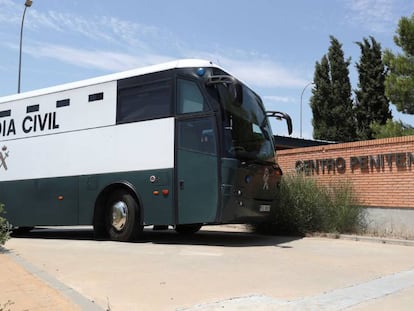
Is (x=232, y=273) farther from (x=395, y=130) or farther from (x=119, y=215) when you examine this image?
(x=395, y=130)

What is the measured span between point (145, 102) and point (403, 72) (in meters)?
12.0

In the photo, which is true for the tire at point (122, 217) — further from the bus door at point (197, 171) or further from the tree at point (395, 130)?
the tree at point (395, 130)

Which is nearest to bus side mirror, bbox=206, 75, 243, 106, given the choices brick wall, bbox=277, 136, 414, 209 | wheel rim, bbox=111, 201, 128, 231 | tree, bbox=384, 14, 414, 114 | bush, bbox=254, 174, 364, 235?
wheel rim, bbox=111, 201, 128, 231

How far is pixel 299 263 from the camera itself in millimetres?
8891

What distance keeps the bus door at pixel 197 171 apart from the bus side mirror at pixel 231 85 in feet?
2.22

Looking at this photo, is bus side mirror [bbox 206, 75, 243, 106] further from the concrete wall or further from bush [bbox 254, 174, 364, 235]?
the concrete wall

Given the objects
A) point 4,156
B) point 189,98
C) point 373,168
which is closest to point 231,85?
point 189,98

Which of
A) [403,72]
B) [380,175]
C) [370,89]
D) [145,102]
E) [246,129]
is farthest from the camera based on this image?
[370,89]

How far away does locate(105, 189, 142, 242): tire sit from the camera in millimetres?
11750

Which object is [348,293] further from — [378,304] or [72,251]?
[72,251]

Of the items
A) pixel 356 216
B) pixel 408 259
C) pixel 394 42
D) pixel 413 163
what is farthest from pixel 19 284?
pixel 394 42

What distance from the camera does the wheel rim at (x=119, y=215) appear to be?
39.2 feet

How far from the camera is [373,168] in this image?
1462cm

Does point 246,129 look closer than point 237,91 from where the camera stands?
No
